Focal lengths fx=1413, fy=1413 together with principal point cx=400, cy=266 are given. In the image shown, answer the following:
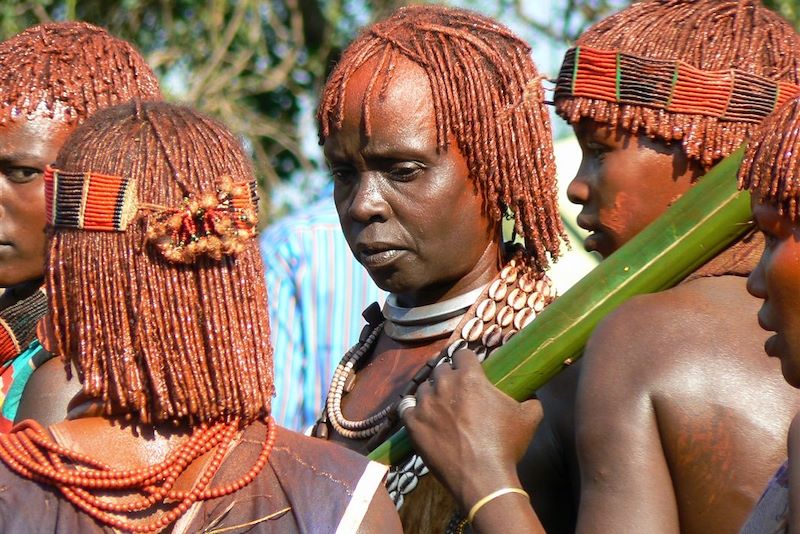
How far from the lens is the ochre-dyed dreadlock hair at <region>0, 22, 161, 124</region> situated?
395cm

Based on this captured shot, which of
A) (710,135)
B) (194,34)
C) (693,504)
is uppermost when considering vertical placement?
(710,135)

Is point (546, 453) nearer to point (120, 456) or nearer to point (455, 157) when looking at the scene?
point (455, 157)

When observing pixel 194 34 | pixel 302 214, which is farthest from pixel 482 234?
pixel 194 34

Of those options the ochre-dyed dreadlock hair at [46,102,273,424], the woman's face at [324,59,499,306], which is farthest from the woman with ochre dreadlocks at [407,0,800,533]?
the ochre-dyed dreadlock hair at [46,102,273,424]

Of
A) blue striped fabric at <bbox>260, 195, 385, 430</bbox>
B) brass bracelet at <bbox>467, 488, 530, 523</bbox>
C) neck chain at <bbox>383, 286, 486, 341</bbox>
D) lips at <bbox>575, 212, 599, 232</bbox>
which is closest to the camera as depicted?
brass bracelet at <bbox>467, 488, 530, 523</bbox>

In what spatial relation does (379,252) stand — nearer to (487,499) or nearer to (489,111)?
(489,111)

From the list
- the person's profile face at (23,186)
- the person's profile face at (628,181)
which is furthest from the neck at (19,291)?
the person's profile face at (628,181)

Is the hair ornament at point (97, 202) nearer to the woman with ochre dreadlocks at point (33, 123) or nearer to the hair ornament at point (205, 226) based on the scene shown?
the hair ornament at point (205, 226)

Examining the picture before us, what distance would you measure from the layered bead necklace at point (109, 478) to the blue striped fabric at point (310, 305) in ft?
12.3

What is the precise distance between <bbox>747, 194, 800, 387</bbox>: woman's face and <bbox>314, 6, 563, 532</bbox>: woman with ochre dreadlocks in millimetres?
1165

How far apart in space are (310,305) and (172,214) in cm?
426

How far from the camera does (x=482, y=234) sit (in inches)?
139

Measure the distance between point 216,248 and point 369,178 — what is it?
1.00 meters

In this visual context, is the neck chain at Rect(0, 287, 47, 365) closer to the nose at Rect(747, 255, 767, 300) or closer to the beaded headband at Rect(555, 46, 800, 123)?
the beaded headband at Rect(555, 46, 800, 123)
